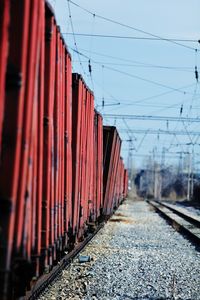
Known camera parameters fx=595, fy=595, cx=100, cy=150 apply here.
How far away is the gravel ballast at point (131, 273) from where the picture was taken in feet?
29.8

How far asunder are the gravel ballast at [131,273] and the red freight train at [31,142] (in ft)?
4.76

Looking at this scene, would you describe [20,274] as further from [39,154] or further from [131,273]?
[131,273]

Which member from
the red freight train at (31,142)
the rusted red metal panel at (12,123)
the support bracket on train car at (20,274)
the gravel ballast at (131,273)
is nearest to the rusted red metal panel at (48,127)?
the red freight train at (31,142)

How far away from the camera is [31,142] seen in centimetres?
471

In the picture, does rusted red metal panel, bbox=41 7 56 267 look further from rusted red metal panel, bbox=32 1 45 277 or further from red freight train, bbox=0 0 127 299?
rusted red metal panel, bbox=32 1 45 277

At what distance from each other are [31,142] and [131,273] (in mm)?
7071

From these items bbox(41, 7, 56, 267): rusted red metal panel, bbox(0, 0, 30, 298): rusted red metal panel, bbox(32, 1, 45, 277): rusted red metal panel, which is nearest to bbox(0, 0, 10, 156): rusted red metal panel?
bbox(0, 0, 30, 298): rusted red metal panel

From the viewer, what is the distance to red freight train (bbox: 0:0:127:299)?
14.3 ft

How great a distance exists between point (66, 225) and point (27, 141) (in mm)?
3530

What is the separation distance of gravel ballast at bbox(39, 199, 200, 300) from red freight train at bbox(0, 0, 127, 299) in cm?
145

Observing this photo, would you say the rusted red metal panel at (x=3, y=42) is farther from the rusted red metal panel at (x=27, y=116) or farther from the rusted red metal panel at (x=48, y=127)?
the rusted red metal panel at (x=48, y=127)

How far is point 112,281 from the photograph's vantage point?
1024 centimetres

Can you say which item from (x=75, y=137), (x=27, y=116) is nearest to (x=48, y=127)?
(x=27, y=116)

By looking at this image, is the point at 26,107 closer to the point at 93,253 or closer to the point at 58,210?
the point at 58,210
